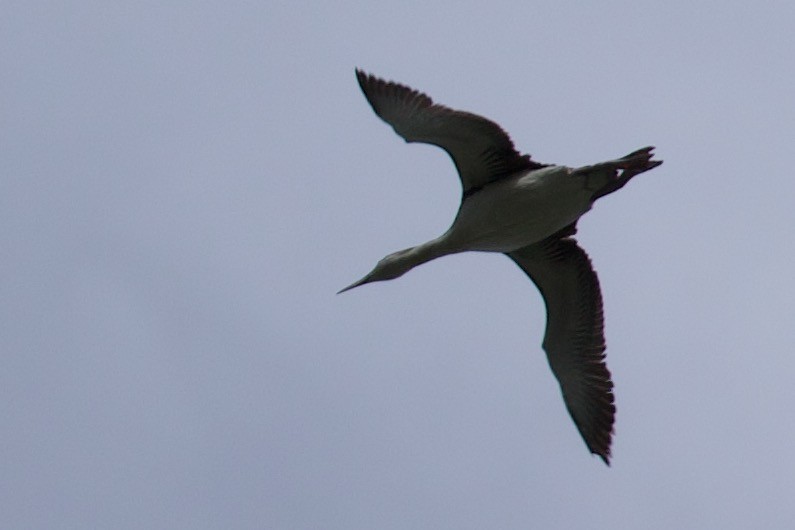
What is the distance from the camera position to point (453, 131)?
15.1 metres

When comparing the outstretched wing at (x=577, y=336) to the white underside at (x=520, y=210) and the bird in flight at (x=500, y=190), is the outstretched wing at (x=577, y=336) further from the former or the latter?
the white underside at (x=520, y=210)

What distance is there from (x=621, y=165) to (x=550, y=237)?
1639 mm

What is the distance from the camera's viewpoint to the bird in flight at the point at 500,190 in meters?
14.9

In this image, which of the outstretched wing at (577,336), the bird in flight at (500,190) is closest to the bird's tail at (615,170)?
the bird in flight at (500,190)

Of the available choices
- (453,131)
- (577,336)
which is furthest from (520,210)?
(577,336)

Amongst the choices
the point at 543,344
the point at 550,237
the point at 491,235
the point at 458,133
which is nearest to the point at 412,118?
the point at 458,133

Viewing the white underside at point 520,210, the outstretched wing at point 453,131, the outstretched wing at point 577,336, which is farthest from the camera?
the outstretched wing at point 577,336

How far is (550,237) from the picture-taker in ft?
54.1

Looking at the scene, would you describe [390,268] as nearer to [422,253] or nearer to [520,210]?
[422,253]

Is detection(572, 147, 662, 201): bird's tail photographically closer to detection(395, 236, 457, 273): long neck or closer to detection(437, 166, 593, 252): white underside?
detection(437, 166, 593, 252): white underside

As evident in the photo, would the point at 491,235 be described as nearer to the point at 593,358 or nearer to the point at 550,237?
the point at 550,237

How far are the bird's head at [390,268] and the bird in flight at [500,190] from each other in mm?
11

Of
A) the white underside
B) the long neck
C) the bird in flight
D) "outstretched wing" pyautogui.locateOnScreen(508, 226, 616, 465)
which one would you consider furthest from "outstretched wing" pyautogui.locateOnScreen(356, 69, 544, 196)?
"outstretched wing" pyautogui.locateOnScreen(508, 226, 616, 465)

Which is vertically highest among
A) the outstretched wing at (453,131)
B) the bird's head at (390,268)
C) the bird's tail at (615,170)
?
the outstretched wing at (453,131)
